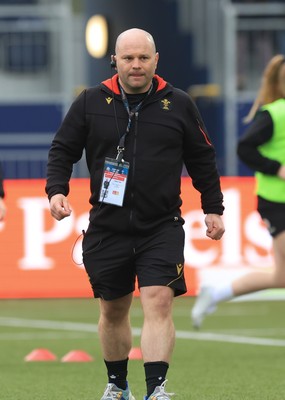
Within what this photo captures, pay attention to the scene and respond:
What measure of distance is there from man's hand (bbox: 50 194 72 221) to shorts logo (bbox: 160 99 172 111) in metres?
0.71

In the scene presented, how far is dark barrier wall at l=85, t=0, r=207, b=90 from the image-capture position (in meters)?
24.8

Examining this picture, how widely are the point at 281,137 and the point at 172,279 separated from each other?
3.80m

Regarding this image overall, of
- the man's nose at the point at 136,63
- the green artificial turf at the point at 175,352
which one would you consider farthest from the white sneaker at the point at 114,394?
the man's nose at the point at 136,63

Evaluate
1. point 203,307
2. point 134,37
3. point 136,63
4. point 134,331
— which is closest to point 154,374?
point 136,63

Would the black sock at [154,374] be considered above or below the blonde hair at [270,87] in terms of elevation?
below

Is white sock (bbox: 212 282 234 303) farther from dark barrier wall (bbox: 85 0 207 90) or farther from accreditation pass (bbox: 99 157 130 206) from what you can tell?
dark barrier wall (bbox: 85 0 207 90)

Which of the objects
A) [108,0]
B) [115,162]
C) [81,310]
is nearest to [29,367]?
[115,162]

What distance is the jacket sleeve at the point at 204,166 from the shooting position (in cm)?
793

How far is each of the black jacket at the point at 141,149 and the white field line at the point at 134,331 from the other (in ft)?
13.8

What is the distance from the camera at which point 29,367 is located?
10.5 metres

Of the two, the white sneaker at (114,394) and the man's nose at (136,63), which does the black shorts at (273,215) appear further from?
the man's nose at (136,63)

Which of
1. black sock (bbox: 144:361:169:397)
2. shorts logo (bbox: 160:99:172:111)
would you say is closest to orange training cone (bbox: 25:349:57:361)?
black sock (bbox: 144:361:169:397)

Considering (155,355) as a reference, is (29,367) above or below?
below

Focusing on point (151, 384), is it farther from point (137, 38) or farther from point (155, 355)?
point (137, 38)
